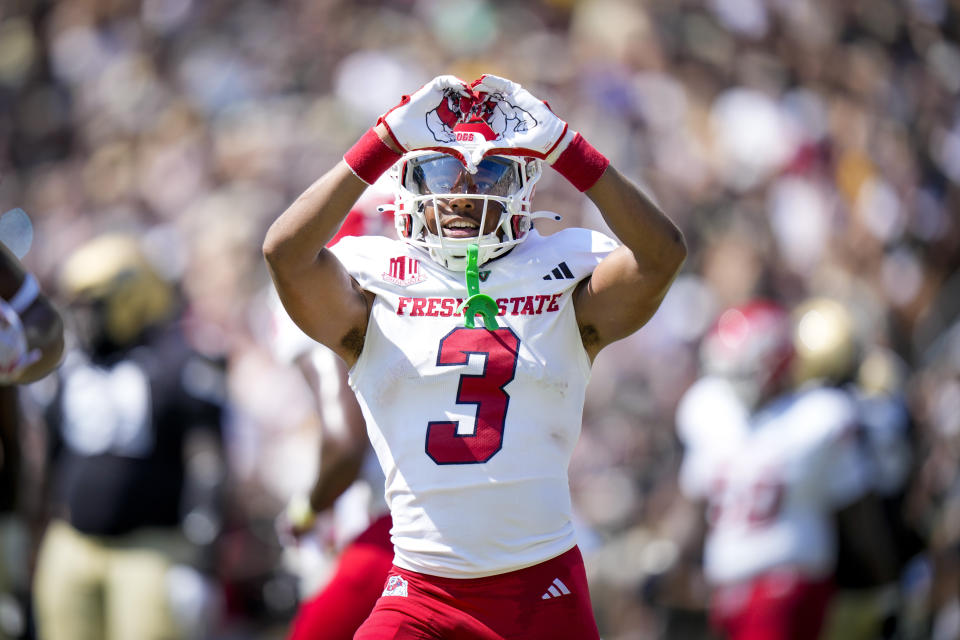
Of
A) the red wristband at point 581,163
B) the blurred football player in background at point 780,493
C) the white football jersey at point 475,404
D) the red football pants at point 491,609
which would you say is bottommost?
the blurred football player in background at point 780,493

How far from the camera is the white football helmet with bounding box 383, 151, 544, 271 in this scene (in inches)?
127

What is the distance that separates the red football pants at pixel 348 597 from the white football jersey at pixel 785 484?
8.07 feet

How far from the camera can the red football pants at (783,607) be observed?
5742mm

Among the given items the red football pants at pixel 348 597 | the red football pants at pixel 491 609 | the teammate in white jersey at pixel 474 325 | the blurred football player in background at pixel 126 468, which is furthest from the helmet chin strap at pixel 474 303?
the blurred football player in background at pixel 126 468

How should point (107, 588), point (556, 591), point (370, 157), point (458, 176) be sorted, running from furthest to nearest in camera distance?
1. point (107, 588)
2. point (458, 176)
3. point (556, 591)
4. point (370, 157)

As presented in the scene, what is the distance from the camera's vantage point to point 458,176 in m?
3.22

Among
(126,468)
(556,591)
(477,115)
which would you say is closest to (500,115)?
(477,115)

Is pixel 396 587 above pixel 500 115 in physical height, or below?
below

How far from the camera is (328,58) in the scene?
10070mm

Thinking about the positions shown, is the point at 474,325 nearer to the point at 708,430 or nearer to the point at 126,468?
the point at 126,468

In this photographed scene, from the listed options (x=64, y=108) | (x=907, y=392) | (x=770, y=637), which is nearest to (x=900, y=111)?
(x=907, y=392)

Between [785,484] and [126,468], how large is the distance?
2829 millimetres

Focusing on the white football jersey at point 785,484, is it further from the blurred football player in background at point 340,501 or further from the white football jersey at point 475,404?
the white football jersey at point 475,404

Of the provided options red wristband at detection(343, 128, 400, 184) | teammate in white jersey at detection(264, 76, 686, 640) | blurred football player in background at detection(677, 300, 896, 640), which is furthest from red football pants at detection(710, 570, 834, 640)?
red wristband at detection(343, 128, 400, 184)
